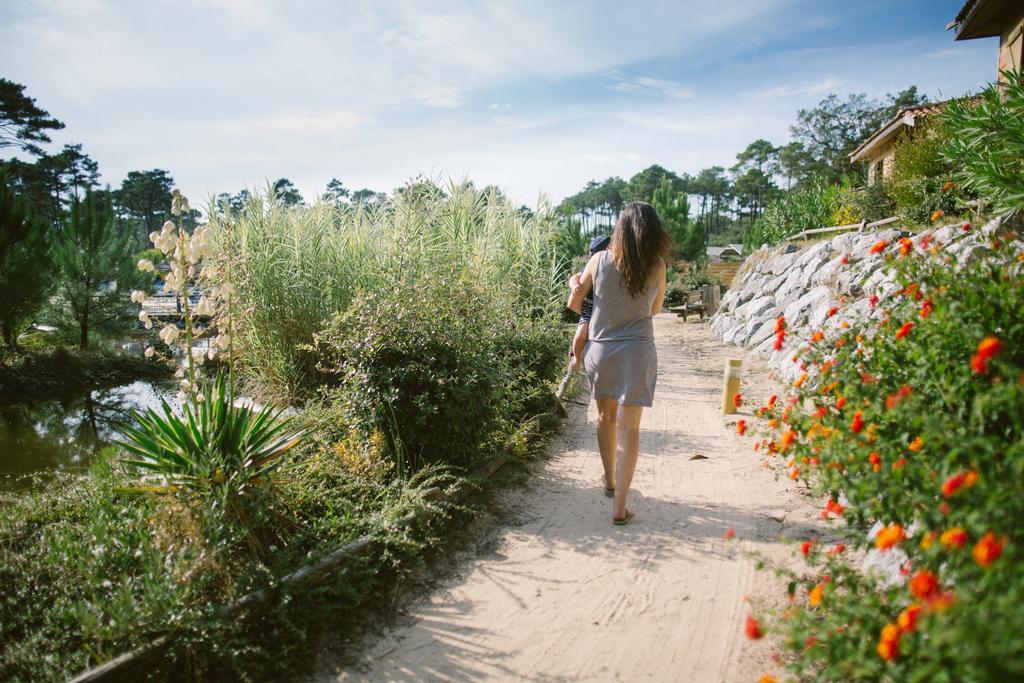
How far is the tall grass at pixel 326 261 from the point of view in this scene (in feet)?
20.9

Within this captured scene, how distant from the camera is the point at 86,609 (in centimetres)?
243

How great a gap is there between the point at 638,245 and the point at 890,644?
2509mm

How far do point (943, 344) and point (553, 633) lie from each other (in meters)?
2.05

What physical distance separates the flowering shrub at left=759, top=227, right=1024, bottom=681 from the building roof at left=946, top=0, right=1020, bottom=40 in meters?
11.8

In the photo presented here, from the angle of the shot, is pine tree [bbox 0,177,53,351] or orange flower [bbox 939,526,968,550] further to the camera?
pine tree [bbox 0,177,53,351]

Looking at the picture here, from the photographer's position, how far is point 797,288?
A: 11.5 metres

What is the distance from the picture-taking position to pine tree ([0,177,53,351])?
420 inches

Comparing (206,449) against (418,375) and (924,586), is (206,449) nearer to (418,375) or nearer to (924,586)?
(418,375)

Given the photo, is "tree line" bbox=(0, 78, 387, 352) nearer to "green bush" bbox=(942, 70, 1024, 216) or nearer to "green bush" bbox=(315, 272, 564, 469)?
"green bush" bbox=(315, 272, 564, 469)

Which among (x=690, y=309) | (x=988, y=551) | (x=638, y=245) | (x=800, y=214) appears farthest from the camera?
(x=800, y=214)

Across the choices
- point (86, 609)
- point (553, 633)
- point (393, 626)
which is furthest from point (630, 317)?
point (86, 609)

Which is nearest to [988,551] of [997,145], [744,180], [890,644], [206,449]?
[890,644]

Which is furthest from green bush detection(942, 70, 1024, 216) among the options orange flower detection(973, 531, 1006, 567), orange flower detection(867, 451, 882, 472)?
orange flower detection(973, 531, 1006, 567)

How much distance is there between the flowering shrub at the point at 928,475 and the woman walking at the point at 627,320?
3.16 ft
